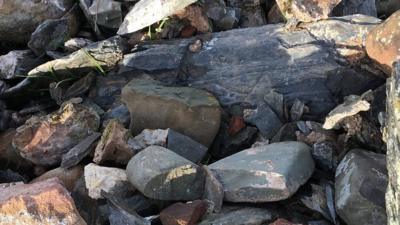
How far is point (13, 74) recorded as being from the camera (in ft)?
11.8

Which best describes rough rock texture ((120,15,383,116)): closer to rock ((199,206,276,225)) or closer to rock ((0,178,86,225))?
rock ((199,206,276,225))

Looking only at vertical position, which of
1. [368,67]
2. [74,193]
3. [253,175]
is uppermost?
[368,67]

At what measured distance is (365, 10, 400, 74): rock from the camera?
289 cm

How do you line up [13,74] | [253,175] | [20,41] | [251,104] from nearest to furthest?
1. [253,175]
2. [251,104]
3. [13,74]
4. [20,41]

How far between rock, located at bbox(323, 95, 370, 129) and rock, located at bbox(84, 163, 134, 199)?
3.35 feet

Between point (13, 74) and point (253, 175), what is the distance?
1.82m

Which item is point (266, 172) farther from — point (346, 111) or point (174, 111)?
point (174, 111)

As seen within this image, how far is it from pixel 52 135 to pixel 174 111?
676 millimetres

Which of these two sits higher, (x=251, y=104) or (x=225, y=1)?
(x=225, y=1)

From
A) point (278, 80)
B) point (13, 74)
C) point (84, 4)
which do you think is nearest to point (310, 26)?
point (278, 80)

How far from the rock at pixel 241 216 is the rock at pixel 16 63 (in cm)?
176

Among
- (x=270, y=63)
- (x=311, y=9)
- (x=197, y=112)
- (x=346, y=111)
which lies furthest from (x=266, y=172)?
(x=311, y=9)

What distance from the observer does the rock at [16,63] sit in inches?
142

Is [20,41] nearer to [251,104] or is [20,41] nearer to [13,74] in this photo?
[13,74]
